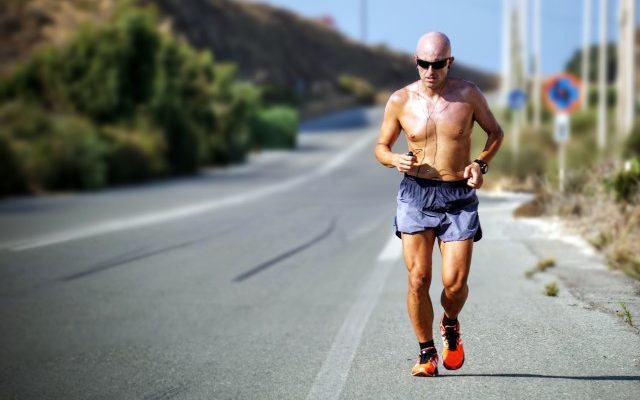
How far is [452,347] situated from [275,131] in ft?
175

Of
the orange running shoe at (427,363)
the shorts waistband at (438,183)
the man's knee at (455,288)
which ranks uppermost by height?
the shorts waistband at (438,183)

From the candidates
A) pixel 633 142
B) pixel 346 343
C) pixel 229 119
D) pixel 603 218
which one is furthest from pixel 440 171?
pixel 229 119

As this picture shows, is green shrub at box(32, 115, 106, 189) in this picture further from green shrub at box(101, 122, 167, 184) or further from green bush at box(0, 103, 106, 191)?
green shrub at box(101, 122, 167, 184)

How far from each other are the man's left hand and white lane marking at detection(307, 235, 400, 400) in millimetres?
1339

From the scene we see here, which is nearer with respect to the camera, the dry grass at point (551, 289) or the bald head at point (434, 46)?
the bald head at point (434, 46)

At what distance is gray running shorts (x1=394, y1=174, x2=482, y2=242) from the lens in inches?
213

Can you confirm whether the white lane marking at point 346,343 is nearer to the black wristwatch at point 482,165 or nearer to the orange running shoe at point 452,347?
the orange running shoe at point 452,347

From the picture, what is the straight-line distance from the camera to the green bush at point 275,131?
58625 millimetres

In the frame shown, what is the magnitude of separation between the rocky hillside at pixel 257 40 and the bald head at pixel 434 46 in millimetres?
39172

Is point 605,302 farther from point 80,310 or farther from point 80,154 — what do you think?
point 80,154

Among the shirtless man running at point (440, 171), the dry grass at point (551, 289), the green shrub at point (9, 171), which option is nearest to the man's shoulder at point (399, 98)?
the shirtless man running at point (440, 171)

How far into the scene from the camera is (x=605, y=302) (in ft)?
23.9

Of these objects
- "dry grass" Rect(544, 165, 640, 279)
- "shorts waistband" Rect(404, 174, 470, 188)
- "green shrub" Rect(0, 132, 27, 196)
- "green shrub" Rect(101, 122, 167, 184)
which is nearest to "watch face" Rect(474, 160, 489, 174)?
"shorts waistband" Rect(404, 174, 470, 188)

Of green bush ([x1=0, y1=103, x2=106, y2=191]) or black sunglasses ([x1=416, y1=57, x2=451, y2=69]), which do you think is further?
green bush ([x1=0, y1=103, x2=106, y2=191])
